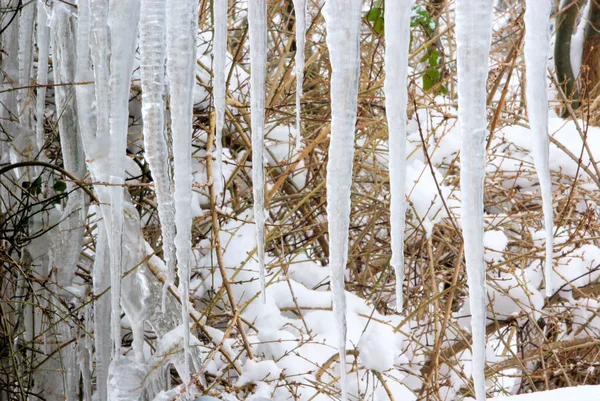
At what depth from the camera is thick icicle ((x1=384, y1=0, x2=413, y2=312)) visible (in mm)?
1122

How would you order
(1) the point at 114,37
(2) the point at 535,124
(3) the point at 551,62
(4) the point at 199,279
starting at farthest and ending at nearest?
(3) the point at 551,62
(4) the point at 199,279
(1) the point at 114,37
(2) the point at 535,124

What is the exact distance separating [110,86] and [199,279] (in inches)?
69.4

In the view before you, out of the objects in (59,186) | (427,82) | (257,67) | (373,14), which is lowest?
(59,186)

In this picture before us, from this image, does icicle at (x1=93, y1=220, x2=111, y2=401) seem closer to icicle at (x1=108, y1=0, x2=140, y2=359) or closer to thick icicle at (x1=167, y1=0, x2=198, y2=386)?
icicle at (x1=108, y1=0, x2=140, y2=359)

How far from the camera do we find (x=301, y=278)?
332 centimetres

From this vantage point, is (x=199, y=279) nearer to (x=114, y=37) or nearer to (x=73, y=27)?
(x=73, y=27)

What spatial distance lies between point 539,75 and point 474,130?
146 millimetres

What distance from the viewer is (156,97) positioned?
1.48 m

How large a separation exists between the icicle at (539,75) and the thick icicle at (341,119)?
0.93 ft

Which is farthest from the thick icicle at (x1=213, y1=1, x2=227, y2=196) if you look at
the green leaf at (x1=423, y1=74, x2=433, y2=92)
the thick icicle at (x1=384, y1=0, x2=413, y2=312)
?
the green leaf at (x1=423, y1=74, x2=433, y2=92)

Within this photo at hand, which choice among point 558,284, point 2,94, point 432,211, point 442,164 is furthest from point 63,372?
point 558,284

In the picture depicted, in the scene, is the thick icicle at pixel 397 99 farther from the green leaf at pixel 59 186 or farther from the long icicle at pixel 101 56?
the green leaf at pixel 59 186

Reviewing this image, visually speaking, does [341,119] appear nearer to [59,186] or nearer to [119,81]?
[119,81]

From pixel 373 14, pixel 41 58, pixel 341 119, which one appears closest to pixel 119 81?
pixel 341 119
